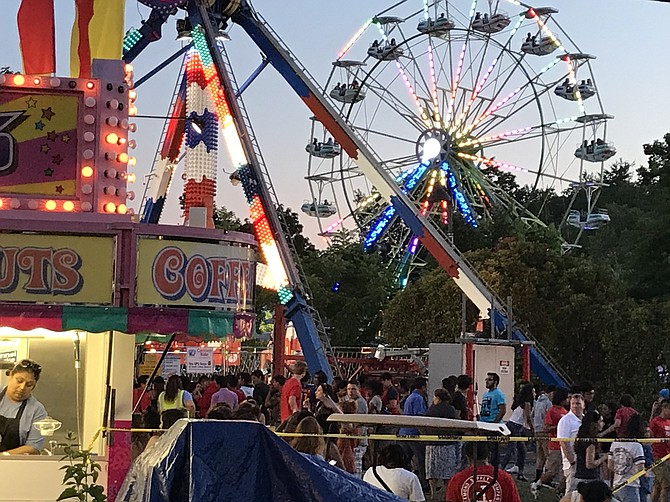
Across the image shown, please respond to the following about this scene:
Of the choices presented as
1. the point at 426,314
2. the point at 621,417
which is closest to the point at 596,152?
the point at 426,314

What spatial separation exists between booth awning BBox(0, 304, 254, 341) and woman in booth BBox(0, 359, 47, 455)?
0.43 metres

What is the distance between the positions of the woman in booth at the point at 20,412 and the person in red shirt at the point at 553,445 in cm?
655

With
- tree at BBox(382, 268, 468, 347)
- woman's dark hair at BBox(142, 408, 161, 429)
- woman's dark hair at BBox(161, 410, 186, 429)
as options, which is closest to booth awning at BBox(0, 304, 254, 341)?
woman's dark hair at BBox(161, 410, 186, 429)

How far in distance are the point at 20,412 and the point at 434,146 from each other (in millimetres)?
30113

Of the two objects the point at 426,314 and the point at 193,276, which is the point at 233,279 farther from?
the point at 426,314

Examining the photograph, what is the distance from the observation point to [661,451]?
40.2ft

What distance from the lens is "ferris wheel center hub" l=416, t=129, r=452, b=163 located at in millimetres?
38500

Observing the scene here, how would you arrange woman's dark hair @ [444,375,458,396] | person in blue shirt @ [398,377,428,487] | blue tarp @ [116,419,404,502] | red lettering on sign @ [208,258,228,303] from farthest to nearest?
woman's dark hair @ [444,375,458,396]
person in blue shirt @ [398,377,428,487]
red lettering on sign @ [208,258,228,303]
blue tarp @ [116,419,404,502]

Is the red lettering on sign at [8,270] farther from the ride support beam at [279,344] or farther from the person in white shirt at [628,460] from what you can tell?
the ride support beam at [279,344]

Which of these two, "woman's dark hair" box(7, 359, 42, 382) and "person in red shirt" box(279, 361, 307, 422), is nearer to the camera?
"woman's dark hair" box(7, 359, 42, 382)

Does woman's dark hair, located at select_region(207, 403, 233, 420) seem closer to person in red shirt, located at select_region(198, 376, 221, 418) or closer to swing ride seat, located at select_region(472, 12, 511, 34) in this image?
person in red shirt, located at select_region(198, 376, 221, 418)

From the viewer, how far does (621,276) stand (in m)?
36.3

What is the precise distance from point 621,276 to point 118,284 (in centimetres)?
2906

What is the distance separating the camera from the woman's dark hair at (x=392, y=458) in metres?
7.34
